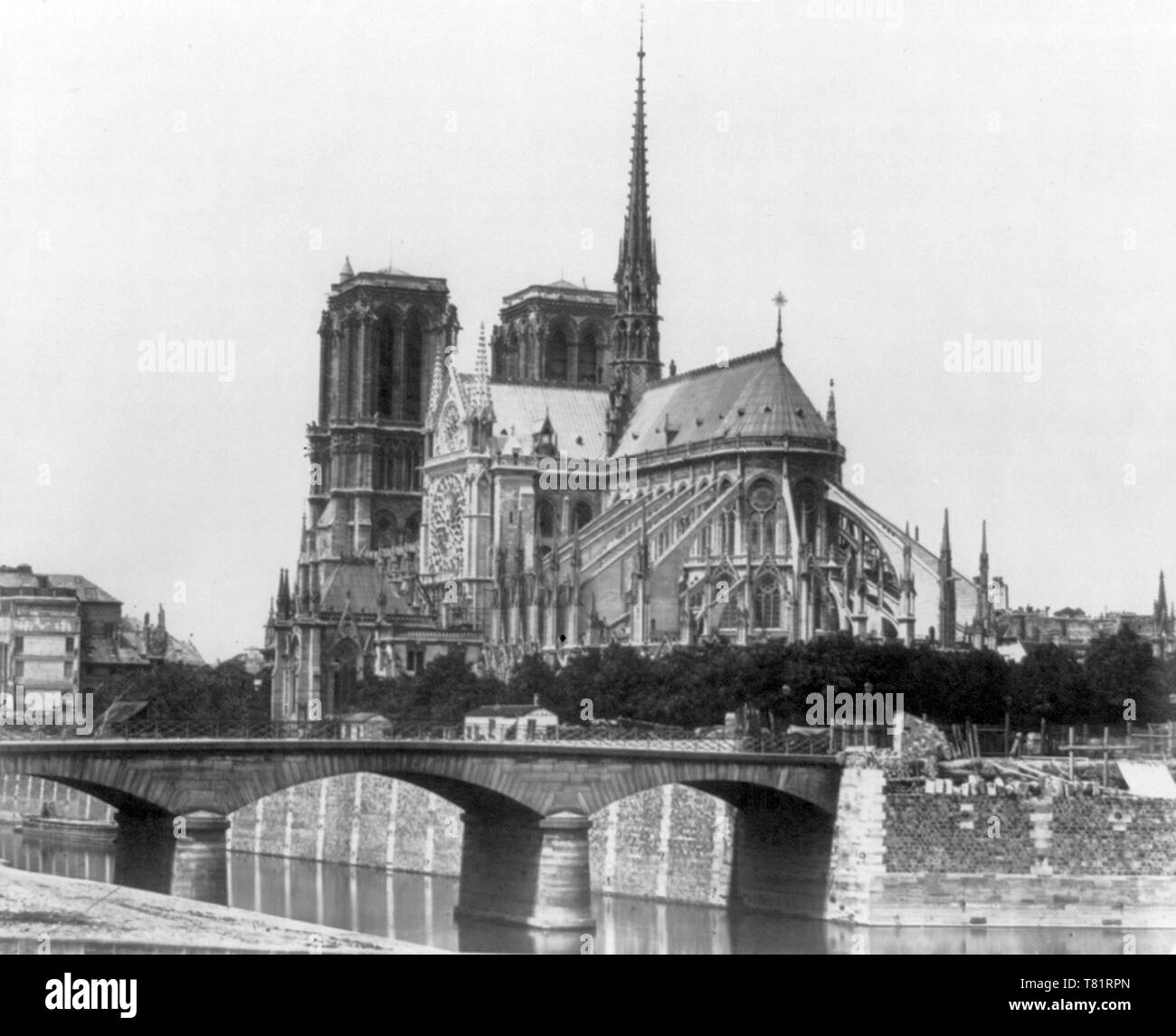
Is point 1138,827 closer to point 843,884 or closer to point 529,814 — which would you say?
point 843,884

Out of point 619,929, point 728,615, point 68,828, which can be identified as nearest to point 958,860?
point 619,929

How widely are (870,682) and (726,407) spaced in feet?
133

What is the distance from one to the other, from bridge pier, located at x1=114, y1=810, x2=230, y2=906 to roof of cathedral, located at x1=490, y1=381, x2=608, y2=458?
7829 centimetres

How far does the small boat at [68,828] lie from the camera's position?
297 feet

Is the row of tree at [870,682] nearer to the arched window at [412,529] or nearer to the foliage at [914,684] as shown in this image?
the foliage at [914,684]

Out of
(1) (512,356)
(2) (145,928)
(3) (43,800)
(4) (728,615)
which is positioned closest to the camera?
(2) (145,928)

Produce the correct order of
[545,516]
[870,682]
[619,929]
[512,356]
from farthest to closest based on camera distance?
[512,356] → [545,516] → [870,682] → [619,929]

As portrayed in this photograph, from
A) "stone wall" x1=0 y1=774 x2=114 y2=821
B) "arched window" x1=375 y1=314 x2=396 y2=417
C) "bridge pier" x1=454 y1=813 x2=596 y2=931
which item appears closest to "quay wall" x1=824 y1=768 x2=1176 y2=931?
"bridge pier" x1=454 y1=813 x2=596 y2=931

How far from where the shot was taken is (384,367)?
156250mm

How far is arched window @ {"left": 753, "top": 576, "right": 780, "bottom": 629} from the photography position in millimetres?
113875

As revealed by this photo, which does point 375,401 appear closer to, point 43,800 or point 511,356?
point 511,356

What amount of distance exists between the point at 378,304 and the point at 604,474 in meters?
25.0
